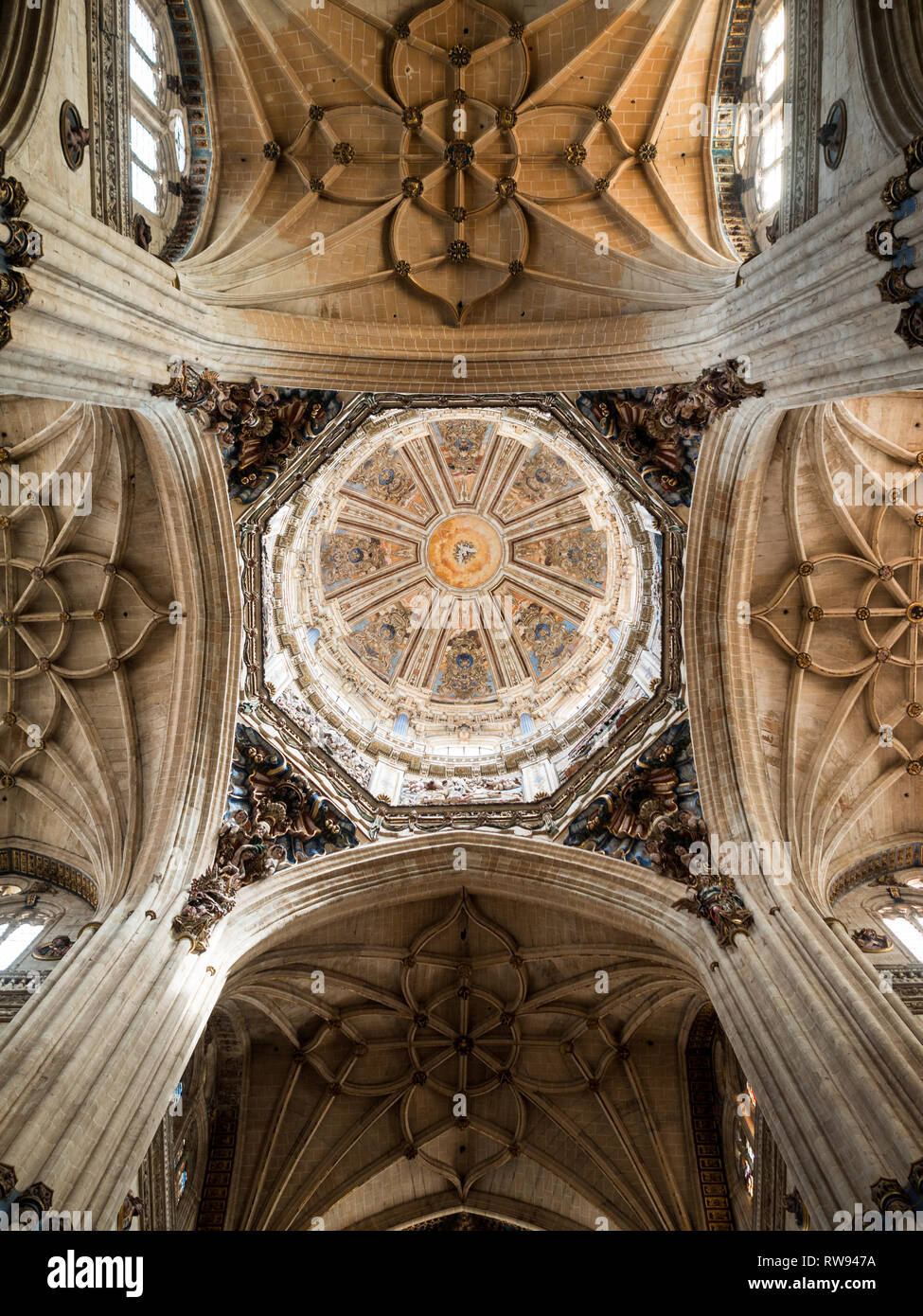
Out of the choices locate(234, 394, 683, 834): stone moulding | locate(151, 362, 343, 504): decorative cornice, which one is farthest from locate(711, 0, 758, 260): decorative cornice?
locate(151, 362, 343, 504): decorative cornice

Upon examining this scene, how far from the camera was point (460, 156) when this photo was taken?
48.6 ft

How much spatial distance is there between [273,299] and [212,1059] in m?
14.0

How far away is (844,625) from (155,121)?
14254 mm

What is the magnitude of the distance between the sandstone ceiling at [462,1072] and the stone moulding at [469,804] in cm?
185

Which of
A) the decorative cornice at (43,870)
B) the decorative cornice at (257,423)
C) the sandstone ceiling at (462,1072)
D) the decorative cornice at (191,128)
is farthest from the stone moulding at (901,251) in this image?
the decorative cornice at (43,870)

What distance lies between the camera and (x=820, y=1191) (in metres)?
8.24

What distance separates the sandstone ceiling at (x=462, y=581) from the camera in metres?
19.2

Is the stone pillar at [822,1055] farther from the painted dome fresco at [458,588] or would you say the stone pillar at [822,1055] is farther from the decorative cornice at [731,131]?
the decorative cornice at [731,131]

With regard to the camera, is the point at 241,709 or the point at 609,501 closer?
the point at 241,709

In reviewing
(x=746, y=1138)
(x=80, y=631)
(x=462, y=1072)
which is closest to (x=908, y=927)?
(x=746, y=1138)

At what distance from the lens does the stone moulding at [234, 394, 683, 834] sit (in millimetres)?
14695

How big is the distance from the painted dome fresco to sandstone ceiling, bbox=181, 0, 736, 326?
3350 millimetres

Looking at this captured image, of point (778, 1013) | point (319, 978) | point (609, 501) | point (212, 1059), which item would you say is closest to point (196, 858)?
point (319, 978)

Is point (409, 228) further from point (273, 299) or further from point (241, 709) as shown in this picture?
point (241, 709)
